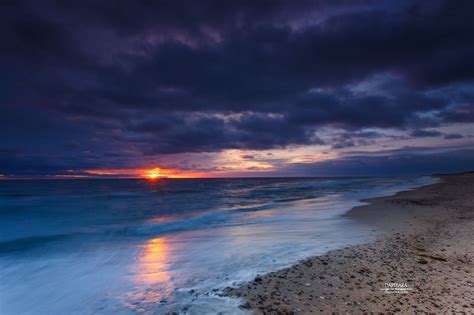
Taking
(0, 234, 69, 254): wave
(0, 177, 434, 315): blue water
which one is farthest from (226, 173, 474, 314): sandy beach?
(0, 234, 69, 254): wave

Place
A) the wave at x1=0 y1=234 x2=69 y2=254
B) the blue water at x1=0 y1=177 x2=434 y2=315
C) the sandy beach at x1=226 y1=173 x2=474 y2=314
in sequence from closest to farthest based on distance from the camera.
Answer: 1. the sandy beach at x1=226 y1=173 x2=474 y2=314
2. the blue water at x1=0 y1=177 x2=434 y2=315
3. the wave at x1=0 y1=234 x2=69 y2=254

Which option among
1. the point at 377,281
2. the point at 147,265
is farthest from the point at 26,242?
the point at 377,281

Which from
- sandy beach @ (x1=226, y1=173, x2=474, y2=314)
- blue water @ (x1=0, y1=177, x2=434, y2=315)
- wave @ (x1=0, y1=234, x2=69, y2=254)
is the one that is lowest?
wave @ (x1=0, y1=234, x2=69, y2=254)

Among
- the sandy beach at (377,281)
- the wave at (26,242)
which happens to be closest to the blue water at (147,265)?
the wave at (26,242)

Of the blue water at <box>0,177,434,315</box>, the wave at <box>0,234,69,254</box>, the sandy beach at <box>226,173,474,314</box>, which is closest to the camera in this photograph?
the sandy beach at <box>226,173,474,314</box>

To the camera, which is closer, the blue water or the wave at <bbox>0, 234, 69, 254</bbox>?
the blue water

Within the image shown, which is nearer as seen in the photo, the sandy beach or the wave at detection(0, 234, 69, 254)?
the sandy beach

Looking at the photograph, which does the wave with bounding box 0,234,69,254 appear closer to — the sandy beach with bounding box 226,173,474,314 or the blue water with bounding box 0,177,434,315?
the blue water with bounding box 0,177,434,315

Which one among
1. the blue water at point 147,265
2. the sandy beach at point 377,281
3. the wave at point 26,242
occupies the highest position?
the sandy beach at point 377,281

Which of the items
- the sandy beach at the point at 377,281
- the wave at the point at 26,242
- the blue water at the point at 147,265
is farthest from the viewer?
the wave at the point at 26,242

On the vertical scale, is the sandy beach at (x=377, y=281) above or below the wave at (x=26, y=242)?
above

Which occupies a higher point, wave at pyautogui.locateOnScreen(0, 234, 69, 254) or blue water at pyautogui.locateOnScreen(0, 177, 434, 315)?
blue water at pyautogui.locateOnScreen(0, 177, 434, 315)

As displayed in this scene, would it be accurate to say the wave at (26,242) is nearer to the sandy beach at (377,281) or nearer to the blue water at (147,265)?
the blue water at (147,265)

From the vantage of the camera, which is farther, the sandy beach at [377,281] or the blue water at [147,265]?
the blue water at [147,265]
